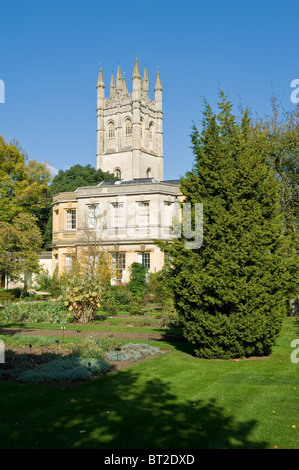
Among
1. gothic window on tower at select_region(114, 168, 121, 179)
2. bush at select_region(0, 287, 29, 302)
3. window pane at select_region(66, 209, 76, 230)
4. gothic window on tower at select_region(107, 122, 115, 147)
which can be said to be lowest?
bush at select_region(0, 287, 29, 302)

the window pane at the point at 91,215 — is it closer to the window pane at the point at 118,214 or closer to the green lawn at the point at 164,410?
the window pane at the point at 118,214

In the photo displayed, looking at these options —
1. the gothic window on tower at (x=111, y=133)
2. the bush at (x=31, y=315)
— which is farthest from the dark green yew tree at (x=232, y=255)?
the gothic window on tower at (x=111, y=133)

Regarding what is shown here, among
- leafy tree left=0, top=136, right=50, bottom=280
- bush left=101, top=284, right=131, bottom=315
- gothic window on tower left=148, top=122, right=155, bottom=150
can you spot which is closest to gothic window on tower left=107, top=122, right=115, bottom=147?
gothic window on tower left=148, top=122, right=155, bottom=150

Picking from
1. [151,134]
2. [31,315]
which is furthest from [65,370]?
[151,134]

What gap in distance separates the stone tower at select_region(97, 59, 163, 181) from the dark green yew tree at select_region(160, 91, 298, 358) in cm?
6048

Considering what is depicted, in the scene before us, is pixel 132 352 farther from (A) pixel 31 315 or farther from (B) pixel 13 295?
(B) pixel 13 295

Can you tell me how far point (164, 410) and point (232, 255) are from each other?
4141 mm

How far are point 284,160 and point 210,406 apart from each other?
1669 centimetres

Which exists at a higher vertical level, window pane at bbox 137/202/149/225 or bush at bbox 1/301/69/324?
window pane at bbox 137/202/149/225

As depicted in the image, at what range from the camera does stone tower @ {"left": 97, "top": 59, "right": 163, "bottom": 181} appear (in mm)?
73250

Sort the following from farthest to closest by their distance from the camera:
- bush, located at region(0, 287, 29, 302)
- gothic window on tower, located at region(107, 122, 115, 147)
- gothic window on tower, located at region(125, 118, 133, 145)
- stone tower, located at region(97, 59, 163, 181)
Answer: gothic window on tower, located at region(107, 122, 115, 147) → gothic window on tower, located at region(125, 118, 133, 145) → stone tower, located at region(97, 59, 163, 181) → bush, located at region(0, 287, 29, 302)

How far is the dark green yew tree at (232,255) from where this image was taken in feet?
32.7

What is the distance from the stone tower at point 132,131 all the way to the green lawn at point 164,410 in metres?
63.0

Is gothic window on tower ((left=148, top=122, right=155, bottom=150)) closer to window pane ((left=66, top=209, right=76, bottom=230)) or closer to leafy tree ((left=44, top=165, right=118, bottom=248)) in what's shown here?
leafy tree ((left=44, top=165, right=118, bottom=248))
